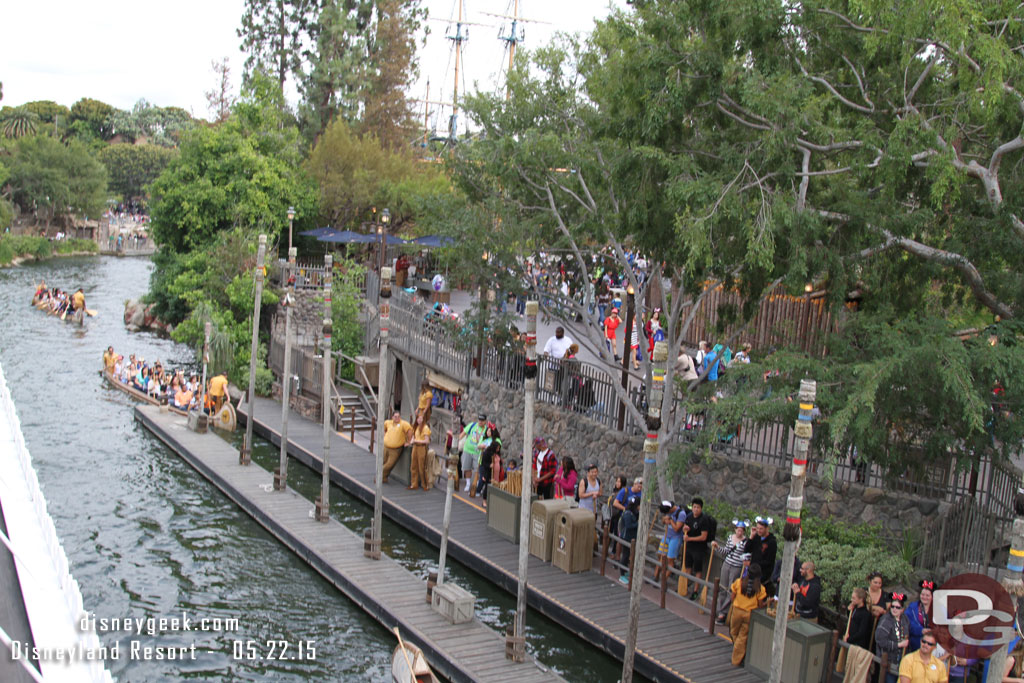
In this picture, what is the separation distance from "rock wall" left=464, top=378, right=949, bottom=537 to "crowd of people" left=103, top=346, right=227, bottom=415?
8.59 m

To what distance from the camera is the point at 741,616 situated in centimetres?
1347

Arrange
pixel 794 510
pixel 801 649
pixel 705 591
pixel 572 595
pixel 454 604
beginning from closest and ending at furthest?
pixel 794 510 → pixel 801 649 → pixel 454 604 → pixel 705 591 → pixel 572 595

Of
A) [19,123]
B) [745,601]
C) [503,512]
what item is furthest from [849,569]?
[19,123]

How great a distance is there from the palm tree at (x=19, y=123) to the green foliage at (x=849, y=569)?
122071 millimetres

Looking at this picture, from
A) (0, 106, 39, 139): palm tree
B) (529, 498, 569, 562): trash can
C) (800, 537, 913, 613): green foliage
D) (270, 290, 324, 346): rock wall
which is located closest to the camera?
(800, 537, 913, 613): green foliage

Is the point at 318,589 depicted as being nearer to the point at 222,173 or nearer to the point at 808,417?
the point at 808,417

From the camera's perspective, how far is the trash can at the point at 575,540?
1670cm

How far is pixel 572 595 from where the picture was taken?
52.0 feet

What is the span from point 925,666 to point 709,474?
706cm

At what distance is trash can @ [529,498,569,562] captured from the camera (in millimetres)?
17266

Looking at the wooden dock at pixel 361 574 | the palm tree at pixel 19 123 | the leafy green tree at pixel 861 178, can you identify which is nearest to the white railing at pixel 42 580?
the wooden dock at pixel 361 574

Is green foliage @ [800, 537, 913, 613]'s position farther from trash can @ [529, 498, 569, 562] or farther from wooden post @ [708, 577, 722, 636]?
trash can @ [529, 498, 569, 562]

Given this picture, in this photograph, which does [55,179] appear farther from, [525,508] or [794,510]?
[794,510]

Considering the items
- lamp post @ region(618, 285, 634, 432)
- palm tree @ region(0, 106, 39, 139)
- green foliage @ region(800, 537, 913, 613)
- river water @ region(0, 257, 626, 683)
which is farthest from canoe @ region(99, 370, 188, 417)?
palm tree @ region(0, 106, 39, 139)
